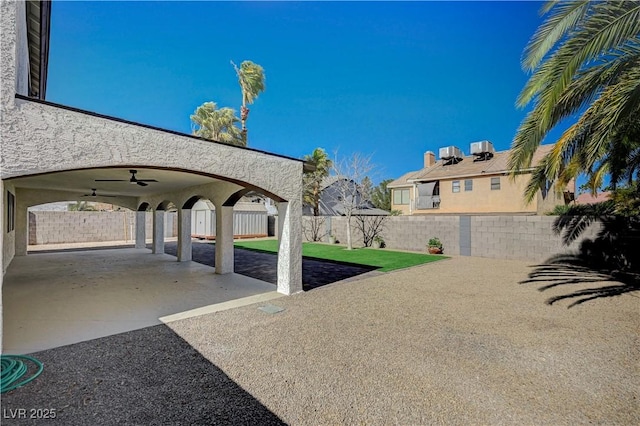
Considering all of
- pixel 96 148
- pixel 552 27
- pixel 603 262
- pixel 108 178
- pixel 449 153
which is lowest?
pixel 603 262

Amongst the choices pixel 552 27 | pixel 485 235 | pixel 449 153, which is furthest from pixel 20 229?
pixel 449 153

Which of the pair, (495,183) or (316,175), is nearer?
(495,183)

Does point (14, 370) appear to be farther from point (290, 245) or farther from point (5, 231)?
point (5, 231)

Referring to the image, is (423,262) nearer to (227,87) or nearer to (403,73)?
(403,73)

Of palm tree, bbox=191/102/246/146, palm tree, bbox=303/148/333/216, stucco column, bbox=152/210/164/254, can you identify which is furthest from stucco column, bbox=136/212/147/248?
palm tree, bbox=303/148/333/216

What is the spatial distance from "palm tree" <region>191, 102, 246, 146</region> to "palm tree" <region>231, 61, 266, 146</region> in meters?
1.85

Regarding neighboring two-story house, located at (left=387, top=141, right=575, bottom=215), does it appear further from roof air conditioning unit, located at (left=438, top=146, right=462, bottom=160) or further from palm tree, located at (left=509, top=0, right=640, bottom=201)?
palm tree, located at (left=509, top=0, right=640, bottom=201)

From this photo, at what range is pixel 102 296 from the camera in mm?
7805

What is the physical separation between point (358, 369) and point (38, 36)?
11.9 meters

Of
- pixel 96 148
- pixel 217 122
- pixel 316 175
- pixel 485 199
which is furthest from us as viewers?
pixel 316 175

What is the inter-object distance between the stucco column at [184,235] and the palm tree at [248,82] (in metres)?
13.5

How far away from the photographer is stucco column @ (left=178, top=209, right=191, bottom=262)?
1348cm

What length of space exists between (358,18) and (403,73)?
42.1ft

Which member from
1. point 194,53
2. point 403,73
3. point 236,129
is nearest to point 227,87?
point 236,129
